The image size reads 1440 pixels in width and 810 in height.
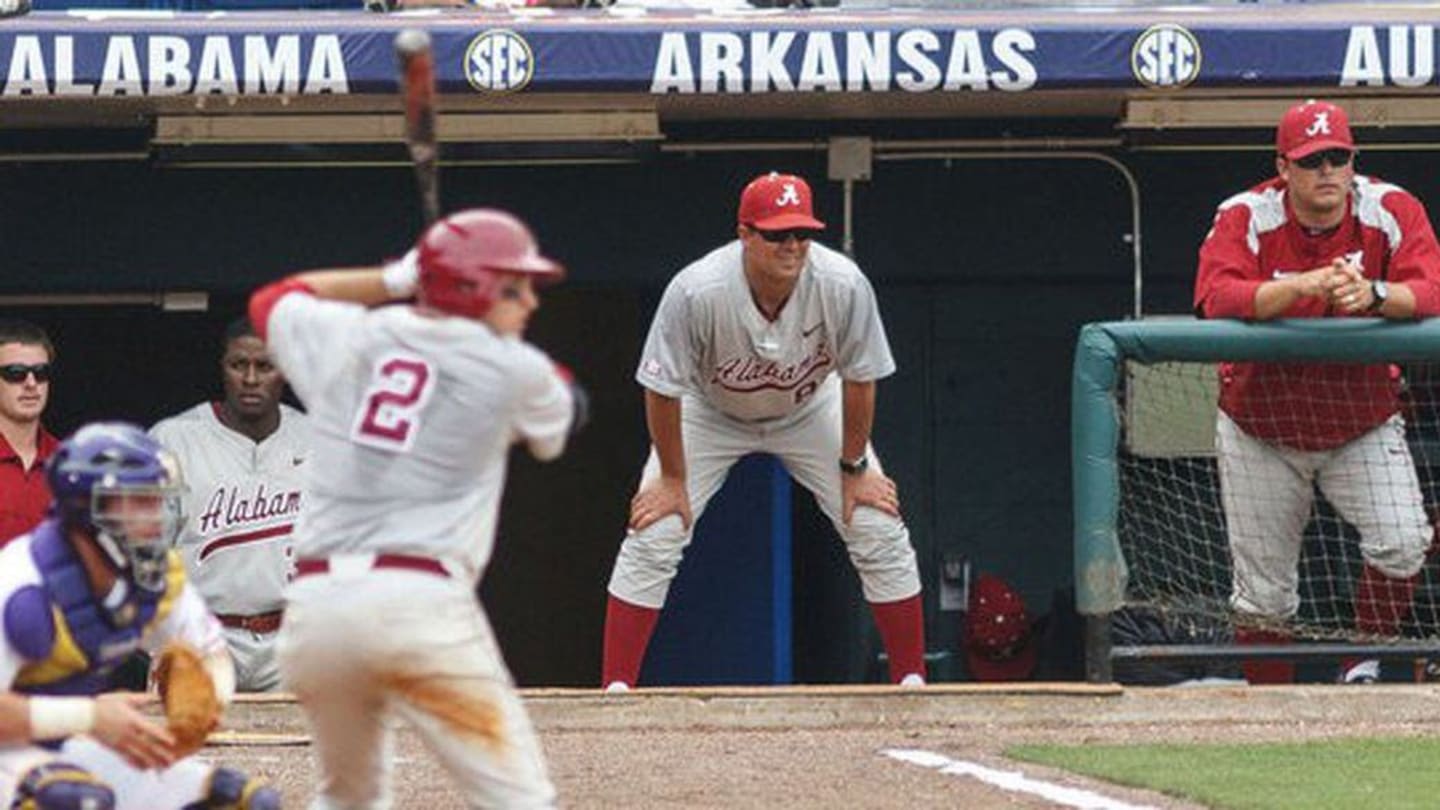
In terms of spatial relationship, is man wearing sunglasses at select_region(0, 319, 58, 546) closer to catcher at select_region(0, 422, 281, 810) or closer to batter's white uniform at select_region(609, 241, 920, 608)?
batter's white uniform at select_region(609, 241, 920, 608)

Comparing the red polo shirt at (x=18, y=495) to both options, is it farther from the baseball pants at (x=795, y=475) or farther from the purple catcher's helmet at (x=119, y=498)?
the purple catcher's helmet at (x=119, y=498)

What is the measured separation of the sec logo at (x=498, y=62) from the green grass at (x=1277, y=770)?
2.74m

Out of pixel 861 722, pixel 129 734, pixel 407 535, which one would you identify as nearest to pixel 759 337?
pixel 861 722

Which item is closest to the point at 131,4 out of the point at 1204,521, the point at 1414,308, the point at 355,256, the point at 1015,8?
the point at 355,256

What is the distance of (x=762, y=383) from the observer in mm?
9289

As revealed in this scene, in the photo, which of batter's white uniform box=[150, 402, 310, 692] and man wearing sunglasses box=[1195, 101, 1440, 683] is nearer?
man wearing sunglasses box=[1195, 101, 1440, 683]

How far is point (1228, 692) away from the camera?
896cm

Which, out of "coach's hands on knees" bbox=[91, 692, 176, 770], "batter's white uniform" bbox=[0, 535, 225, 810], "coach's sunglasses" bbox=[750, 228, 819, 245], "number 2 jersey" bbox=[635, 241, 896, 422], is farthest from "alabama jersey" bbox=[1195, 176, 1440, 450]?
"coach's hands on knees" bbox=[91, 692, 176, 770]

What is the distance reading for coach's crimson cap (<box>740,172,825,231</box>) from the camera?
352 inches

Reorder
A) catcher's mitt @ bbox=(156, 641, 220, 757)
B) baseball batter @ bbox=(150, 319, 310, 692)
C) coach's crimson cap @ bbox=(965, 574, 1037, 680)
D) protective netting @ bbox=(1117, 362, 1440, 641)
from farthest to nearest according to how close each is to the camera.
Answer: coach's crimson cap @ bbox=(965, 574, 1037, 680), protective netting @ bbox=(1117, 362, 1440, 641), baseball batter @ bbox=(150, 319, 310, 692), catcher's mitt @ bbox=(156, 641, 220, 757)

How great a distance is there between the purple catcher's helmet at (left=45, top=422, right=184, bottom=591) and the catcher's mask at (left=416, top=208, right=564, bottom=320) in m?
0.70

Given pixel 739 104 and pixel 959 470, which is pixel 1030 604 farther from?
pixel 739 104

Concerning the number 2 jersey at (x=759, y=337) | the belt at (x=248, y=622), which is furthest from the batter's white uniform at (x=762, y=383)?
the belt at (x=248, y=622)

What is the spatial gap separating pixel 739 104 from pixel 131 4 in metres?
2.34
